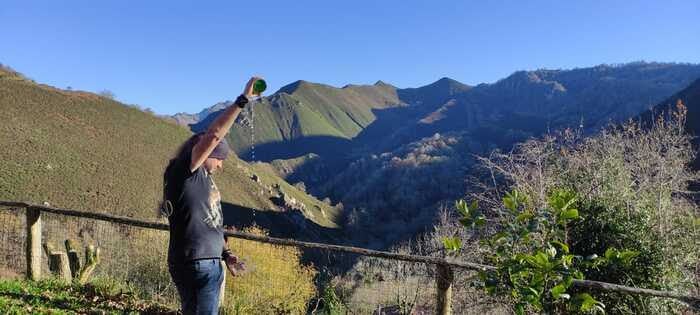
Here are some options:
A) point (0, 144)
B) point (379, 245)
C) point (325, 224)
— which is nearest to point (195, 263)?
point (0, 144)

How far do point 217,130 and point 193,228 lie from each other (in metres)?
0.57

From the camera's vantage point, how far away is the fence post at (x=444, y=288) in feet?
16.2

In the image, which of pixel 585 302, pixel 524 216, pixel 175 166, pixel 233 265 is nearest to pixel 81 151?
pixel 233 265

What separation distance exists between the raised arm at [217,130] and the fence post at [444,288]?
2.83 metres

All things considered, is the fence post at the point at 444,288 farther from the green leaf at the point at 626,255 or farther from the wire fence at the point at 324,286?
the green leaf at the point at 626,255

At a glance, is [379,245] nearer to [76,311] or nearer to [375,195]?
[375,195]

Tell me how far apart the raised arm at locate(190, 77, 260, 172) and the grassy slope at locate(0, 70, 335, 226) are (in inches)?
2058

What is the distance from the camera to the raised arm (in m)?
2.74

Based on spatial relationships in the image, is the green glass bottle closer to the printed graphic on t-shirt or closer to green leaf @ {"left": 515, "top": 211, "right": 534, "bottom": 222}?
the printed graphic on t-shirt

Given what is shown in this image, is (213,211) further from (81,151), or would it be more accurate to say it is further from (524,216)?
(81,151)

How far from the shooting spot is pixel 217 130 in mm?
2746

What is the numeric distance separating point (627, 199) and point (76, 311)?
9.76 metres

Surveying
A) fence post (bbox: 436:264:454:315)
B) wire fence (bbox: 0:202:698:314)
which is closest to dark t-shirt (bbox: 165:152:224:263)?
wire fence (bbox: 0:202:698:314)

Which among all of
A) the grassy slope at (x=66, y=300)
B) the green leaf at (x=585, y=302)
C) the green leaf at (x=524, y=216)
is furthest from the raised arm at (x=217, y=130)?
the grassy slope at (x=66, y=300)
